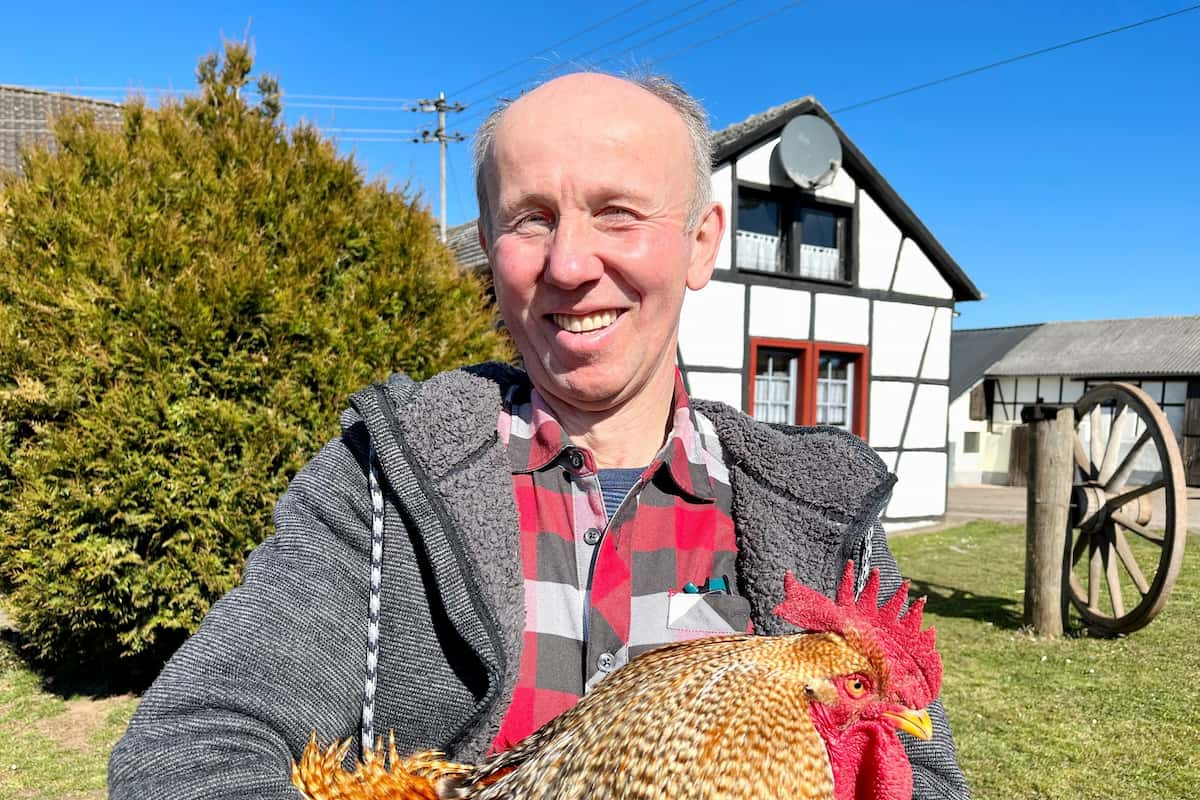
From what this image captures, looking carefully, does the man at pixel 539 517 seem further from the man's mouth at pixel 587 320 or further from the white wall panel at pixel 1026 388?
the white wall panel at pixel 1026 388

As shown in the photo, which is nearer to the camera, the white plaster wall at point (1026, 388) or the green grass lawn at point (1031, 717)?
the green grass lawn at point (1031, 717)

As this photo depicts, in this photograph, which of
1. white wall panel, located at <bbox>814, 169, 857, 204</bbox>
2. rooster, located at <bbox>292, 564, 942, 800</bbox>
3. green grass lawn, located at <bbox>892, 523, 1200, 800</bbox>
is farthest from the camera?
white wall panel, located at <bbox>814, 169, 857, 204</bbox>

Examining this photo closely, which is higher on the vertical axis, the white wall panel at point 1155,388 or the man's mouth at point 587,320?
the man's mouth at point 587,320

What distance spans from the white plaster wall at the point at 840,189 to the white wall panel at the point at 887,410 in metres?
3.10

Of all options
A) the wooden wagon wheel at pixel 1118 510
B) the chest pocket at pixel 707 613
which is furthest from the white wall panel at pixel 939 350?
the chest pocket at pixel 707 613

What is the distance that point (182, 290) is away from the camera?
4.59m

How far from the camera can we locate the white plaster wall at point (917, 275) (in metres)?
13.2

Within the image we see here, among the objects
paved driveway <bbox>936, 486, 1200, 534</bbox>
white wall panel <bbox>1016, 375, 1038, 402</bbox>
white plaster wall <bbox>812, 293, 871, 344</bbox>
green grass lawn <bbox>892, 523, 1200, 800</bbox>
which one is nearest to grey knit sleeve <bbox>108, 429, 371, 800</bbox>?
green grass lawn <bbox>892, 523, 1200, 800</bbox>

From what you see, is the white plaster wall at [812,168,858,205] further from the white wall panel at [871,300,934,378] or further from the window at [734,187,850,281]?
the white wall panel at [871,300,934,378]

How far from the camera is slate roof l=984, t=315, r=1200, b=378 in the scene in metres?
27.6

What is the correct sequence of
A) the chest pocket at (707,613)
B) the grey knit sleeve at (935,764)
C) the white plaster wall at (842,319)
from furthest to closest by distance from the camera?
the white plaster wall at (842,319)
the chest pocket at (707,613)
the grey knit sleeve at (935,764)

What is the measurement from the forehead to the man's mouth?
28 centimetres

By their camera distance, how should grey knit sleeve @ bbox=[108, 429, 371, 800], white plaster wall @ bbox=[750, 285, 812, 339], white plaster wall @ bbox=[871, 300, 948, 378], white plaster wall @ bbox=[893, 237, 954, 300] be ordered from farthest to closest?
white plaster wall @ bbox=[893, 237, 954, 300], white plaster wall @ bbox=[871, 300, 948, 378], white plaster wall @ bbox=[750, 285, 812, 339], grey knit sleeve @ bbox=[108, 429, 371, 800]

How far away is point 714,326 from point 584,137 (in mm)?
9968
